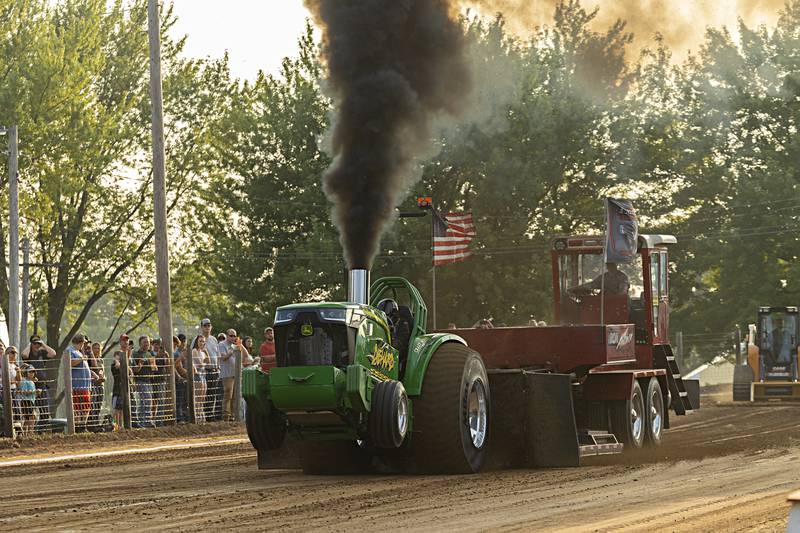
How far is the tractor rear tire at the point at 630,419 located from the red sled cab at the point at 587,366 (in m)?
0.01

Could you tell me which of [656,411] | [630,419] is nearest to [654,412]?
[656,411]

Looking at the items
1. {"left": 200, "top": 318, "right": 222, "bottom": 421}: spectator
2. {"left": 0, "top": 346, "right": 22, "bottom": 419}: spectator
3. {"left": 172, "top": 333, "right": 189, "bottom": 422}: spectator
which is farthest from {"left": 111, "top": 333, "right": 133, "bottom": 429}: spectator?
{"left": 200, "top": 318, "right": 222, "bottom": 421}: spectator

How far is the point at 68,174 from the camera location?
4094 cm

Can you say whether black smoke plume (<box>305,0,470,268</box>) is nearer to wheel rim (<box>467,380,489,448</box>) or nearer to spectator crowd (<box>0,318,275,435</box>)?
wheel rim (<box>467,380,489,448</box>)

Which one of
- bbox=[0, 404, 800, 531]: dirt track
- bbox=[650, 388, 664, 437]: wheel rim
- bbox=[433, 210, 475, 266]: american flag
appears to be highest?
bbox=[433, 210, 475, 266]: american flag

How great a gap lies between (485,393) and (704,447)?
15.5 ft

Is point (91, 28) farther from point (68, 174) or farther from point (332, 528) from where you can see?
point (332, 528)

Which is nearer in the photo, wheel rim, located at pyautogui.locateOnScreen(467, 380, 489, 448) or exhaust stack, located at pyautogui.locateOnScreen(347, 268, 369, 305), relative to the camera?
exhaust stack, located at pyautogui.locateOnScreen(347, 268, 369, 305)

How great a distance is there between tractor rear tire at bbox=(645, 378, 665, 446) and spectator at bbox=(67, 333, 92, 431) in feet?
28.6

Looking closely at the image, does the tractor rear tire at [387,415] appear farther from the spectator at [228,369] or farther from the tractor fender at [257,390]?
the spectator at [228,369]

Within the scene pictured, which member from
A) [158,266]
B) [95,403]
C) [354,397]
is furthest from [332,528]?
[158,266]

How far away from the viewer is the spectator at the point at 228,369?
2464 cm

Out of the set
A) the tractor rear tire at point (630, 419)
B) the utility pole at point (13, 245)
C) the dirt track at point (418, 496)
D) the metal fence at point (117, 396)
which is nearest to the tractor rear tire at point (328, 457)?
the dirt track at point (418, 496)

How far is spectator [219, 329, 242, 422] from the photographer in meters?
24.6
